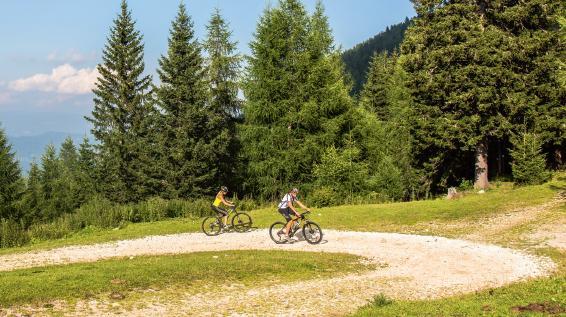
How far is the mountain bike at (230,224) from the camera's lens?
23.9m

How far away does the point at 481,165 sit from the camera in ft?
113

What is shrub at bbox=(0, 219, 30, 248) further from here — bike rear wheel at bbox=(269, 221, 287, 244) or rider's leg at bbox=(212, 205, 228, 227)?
bike rear wheel at bbox=(269, 221, 287, 244)

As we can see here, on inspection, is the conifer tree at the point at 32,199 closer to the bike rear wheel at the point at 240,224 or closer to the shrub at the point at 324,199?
the shrub at the point at 324,199

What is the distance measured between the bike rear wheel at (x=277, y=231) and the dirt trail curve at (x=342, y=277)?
357 millimetres

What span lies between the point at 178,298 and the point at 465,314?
7042 mm

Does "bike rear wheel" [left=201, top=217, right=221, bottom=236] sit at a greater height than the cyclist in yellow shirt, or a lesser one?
lesser

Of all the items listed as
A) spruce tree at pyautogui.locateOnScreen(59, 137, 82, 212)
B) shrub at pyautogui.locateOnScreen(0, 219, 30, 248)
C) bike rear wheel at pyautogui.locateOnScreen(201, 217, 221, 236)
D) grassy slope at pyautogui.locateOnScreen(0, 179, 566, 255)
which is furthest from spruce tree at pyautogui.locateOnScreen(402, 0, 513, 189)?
spruce tree at pyautogui.locateOnScreen(59, 137, 82, 212)

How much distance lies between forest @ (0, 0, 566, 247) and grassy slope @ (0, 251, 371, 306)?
451 inches

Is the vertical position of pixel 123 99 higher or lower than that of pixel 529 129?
higher

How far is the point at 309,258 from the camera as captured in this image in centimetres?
1702

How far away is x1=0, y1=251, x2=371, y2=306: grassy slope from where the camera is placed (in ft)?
41.0

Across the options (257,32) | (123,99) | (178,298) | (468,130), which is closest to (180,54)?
(257,32)

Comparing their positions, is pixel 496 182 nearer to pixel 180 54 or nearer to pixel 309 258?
pixel 309 258

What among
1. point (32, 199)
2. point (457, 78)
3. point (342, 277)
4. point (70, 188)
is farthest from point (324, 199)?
point (70, 188)
